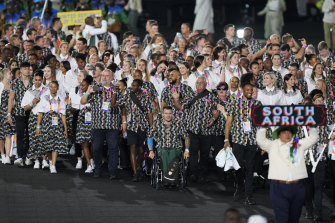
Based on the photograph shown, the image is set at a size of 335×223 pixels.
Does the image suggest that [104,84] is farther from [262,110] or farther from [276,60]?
[262,110]

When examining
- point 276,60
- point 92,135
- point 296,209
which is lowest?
point 296,209

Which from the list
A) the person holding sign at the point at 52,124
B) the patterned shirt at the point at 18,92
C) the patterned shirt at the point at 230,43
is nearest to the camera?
the person holding sign at the point at 52,124

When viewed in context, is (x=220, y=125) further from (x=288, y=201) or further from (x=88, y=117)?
(x=288, y=201)

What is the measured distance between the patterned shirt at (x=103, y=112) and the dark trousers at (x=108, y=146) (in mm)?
118

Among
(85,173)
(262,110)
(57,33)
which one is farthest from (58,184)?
(57,33)

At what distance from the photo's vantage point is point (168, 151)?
55.4ft

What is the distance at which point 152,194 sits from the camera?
16375 mm

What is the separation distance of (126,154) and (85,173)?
101 cm

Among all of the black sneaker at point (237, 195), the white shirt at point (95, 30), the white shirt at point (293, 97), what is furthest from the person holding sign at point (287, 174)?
the white shirt at point (95, 30)

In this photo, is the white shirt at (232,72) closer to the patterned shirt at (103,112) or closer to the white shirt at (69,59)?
the patterned shirt at (103,112)

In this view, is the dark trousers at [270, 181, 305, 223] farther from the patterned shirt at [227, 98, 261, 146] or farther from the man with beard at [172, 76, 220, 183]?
the man with beard at [172, 76, 220, 183]

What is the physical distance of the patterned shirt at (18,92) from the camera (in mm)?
18641

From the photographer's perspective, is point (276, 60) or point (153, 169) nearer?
point (153, 169)

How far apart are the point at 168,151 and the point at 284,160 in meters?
3.92
